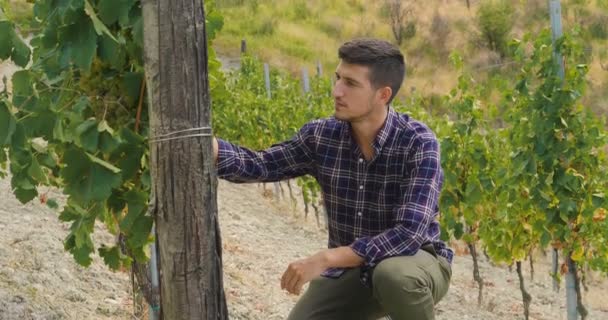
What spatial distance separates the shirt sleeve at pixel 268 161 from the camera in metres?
3.11

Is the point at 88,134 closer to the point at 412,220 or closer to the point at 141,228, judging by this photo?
the point at 141,228

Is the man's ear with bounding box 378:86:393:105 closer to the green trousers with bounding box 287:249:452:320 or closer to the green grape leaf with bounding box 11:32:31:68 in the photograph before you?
the green trousers with bounding box 287:249:452:320

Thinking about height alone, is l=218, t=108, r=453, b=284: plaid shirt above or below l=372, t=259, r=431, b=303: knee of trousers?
above

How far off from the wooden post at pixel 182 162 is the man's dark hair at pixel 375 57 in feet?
2.59

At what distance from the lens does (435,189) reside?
3.06 metres

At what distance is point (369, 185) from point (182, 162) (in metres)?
0.96

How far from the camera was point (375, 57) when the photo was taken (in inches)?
122

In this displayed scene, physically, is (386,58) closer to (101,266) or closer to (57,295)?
(57,295)

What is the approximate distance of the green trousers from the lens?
116 inches

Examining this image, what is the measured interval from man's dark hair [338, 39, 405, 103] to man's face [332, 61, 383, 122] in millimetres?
20

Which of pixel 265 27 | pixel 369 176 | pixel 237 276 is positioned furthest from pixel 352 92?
pixel 265 27

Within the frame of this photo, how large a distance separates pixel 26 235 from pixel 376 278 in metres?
3.31

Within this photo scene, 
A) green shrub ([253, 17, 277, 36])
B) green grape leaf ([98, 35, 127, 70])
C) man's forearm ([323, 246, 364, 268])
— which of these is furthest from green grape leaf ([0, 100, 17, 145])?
green shrub ([253, 17, 277, 36])

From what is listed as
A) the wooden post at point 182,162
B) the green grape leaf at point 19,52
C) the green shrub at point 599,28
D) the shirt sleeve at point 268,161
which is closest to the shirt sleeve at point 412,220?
the shirt sleeve at point 268,161
